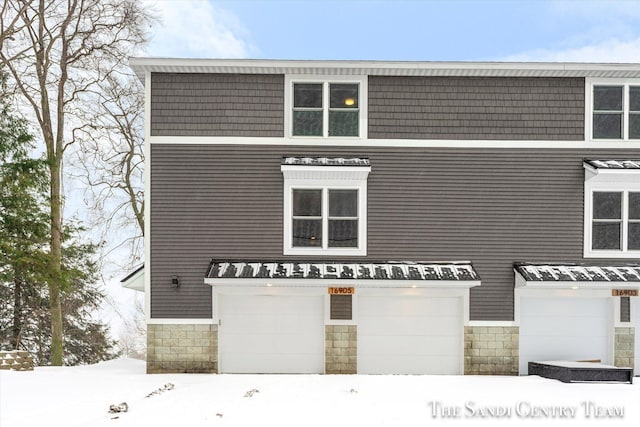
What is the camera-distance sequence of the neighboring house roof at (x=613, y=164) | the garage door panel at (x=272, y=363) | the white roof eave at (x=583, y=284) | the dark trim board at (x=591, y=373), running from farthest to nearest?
1. the garage door panel at (x=272, y=363)
2. the neighboring house roof at (x=613, y=164)
3. the white roof eave at (x=583, y=284)
4. the dark trim board at (x=591, y=373)

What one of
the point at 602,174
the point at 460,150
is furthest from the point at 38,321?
the point at 602,174

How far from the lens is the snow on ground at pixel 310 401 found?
7.62 meters

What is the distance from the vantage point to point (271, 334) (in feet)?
38.8

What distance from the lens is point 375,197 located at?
11.9 metres

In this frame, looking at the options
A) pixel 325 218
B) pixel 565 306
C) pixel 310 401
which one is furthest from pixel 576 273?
pixel 310 401

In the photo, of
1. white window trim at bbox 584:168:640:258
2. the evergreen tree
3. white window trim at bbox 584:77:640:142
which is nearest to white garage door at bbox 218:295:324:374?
the evergreen tree

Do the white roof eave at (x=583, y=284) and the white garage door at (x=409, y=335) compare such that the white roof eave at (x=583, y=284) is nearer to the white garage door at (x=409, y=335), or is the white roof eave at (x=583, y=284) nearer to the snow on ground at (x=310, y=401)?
the white garage door at (x=409, y=335)

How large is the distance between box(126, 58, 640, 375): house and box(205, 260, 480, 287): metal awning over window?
0.57 ft

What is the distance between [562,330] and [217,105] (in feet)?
36.5

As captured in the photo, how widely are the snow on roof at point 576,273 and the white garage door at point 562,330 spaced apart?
3.21 ft

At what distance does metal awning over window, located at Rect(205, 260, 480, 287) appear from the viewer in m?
11.0

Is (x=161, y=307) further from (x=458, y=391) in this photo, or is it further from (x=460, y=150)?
(x=460, y=150)

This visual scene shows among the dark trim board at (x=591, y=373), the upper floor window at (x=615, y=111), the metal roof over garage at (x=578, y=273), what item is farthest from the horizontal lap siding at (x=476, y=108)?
the dark trim board at (x=591, y=373)

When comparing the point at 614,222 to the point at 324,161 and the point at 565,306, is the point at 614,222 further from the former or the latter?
the point at 324,161
